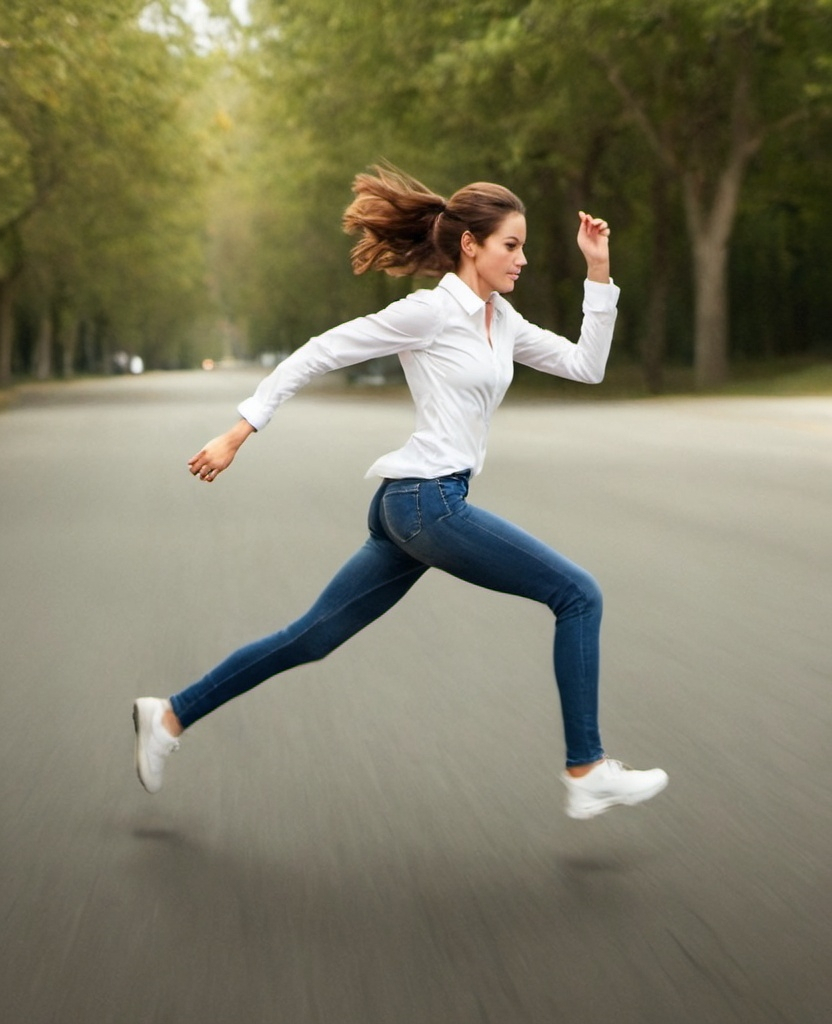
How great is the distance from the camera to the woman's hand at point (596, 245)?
4.62m

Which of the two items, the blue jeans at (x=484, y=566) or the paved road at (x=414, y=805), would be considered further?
the blue jeans at (x=484, y=566)

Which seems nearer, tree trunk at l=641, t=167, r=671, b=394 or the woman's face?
the woman's face

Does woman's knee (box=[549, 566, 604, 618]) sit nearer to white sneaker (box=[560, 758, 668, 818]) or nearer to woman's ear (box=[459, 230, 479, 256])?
white sneaker (box=[560, 758, 668, 818])

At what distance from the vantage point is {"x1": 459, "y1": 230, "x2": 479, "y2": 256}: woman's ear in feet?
14.6

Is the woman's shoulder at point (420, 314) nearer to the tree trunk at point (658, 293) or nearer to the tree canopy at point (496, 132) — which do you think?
the tree canopy at point (496, 132)

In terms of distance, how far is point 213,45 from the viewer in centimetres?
4072

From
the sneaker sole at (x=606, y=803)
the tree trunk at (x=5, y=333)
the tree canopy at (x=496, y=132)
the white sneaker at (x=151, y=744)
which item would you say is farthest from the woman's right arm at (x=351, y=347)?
the tree trunk at (x=5, y=333)

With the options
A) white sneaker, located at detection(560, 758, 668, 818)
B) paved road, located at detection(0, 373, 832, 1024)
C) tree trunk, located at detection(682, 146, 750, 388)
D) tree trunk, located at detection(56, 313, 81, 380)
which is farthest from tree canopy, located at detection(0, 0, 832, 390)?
white sneaker, located at detection(560, 758, 668, 818)

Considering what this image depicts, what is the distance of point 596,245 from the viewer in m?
4.62

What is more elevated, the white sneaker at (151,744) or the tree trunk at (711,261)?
the tree trunk at (711,261)

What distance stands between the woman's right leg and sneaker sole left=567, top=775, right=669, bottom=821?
2.44 feet

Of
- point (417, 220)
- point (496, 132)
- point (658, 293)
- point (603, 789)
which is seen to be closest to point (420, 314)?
point (417, 220)

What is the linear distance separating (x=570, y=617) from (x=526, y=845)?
61 centimetres

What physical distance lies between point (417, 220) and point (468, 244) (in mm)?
211
